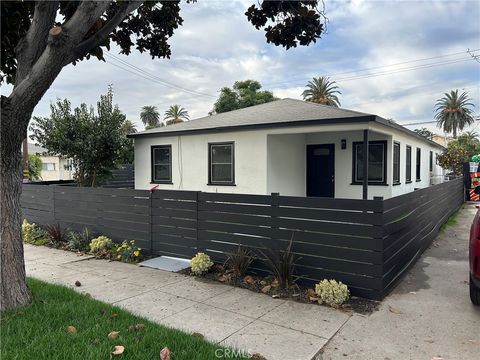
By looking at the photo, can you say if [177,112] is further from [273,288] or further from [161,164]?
[273,288]

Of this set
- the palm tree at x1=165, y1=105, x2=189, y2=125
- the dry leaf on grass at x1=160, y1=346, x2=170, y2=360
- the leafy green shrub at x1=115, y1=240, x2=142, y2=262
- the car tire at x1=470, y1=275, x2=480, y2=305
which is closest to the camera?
the dry leaf on grass at x1=160, y1=346, x2=170, y2=360

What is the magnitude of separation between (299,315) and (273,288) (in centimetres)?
81

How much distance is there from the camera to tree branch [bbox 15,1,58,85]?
146 inches

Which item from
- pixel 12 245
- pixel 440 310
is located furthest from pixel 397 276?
pixel 12 245

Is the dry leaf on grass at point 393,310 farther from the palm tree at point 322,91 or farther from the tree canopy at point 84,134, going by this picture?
the palm tree at point 322,91

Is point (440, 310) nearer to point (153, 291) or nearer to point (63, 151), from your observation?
point (153, 291)

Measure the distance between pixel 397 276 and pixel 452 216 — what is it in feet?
28.3

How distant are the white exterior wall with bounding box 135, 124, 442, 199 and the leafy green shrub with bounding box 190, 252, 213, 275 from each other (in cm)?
445

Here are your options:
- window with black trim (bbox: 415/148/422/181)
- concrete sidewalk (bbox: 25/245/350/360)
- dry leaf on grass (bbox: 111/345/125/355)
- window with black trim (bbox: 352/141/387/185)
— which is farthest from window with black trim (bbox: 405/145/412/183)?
dry leaf on grass (bbox: 111/345/125/355)

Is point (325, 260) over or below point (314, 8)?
below

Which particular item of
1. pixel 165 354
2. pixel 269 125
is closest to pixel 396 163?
pixel 269 125

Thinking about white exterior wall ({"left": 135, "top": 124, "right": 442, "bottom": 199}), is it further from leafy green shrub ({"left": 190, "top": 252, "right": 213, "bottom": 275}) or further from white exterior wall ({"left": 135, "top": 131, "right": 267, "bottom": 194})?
leafy green shrub ({"left": 190, "top": 252, "right": 213, "bottom": 275})

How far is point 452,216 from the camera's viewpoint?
1212 cm

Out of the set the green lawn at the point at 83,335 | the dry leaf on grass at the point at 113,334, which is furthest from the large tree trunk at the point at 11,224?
the dry leaf on grass at the point at 113,334
